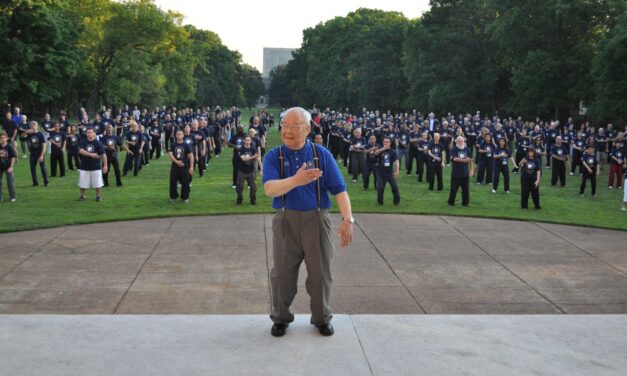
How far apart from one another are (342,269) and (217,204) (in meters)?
7.49

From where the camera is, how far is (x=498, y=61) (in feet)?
185

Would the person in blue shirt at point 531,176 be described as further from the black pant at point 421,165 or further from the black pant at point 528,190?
the black pant at point 421,165

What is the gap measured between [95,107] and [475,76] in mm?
34809

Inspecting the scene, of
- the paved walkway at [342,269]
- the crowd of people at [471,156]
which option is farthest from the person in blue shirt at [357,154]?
the paved walkway at [342,269]

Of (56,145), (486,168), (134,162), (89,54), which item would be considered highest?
(89,54)

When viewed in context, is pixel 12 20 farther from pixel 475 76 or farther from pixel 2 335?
pixel 2 335

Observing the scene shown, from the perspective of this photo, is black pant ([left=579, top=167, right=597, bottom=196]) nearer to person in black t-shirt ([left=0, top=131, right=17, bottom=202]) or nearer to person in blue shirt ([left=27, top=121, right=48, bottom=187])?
person in black t-shirt ([left=0, top=131, right=17, bottom=202])

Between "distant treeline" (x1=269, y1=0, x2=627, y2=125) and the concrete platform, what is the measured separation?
32.4 meters

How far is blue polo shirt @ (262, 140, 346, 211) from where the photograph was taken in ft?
19.5

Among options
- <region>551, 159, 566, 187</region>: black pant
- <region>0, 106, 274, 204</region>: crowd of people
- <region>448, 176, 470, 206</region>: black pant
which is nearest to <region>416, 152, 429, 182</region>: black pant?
<region>551, 159, 566, 187</region>: black pant

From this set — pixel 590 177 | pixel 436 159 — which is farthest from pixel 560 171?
pixel 436 159

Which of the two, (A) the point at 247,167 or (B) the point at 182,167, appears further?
(A) the point at 247,167

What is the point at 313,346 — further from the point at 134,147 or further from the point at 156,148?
the point at 156,148

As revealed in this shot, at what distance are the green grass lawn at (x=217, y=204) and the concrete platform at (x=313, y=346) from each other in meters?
7.25
